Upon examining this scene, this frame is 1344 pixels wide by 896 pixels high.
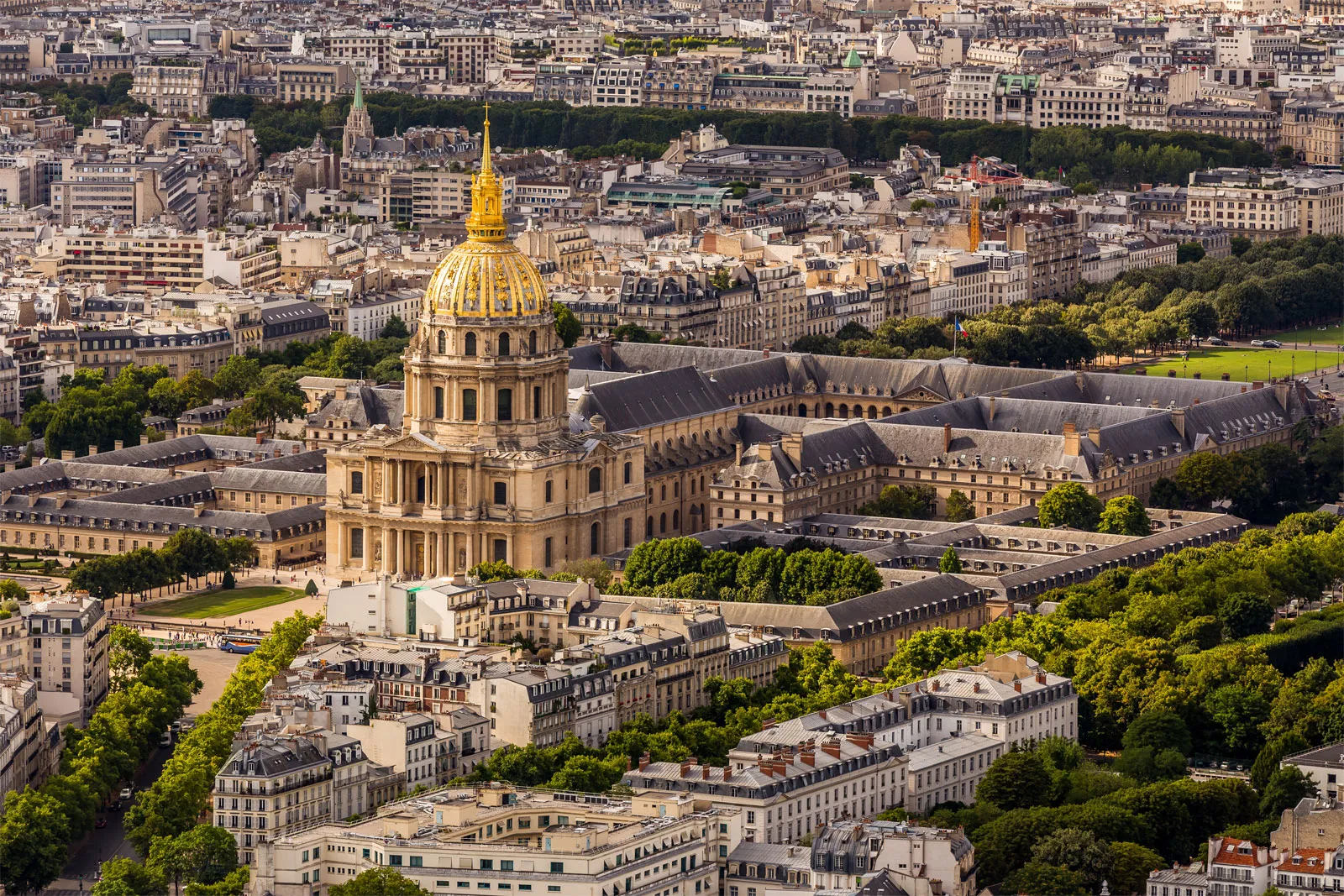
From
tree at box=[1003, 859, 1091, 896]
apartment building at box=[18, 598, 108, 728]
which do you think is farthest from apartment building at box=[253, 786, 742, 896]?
apartment building at box=[18, 598, 108, 728]

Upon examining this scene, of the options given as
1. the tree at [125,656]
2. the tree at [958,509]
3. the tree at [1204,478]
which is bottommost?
the tree at [958,509]

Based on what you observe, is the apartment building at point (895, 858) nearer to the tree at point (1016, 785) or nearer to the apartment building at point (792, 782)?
the apartment building at point (792, 782)

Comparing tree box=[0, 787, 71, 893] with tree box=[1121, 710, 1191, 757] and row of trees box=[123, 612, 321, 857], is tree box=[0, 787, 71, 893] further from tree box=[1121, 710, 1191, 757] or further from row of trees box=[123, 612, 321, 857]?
tree box=[1121, 710, 1191, 757]

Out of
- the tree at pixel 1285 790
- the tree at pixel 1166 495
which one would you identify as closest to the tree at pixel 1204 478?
the tree at pixel 1166 495

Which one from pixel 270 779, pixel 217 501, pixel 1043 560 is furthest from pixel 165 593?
pixel 270 779

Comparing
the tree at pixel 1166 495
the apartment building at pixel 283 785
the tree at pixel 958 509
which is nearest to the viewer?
the apartment building at pixel 283 785

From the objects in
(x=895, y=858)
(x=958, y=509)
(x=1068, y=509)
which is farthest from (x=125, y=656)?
(x=958, y=509)
